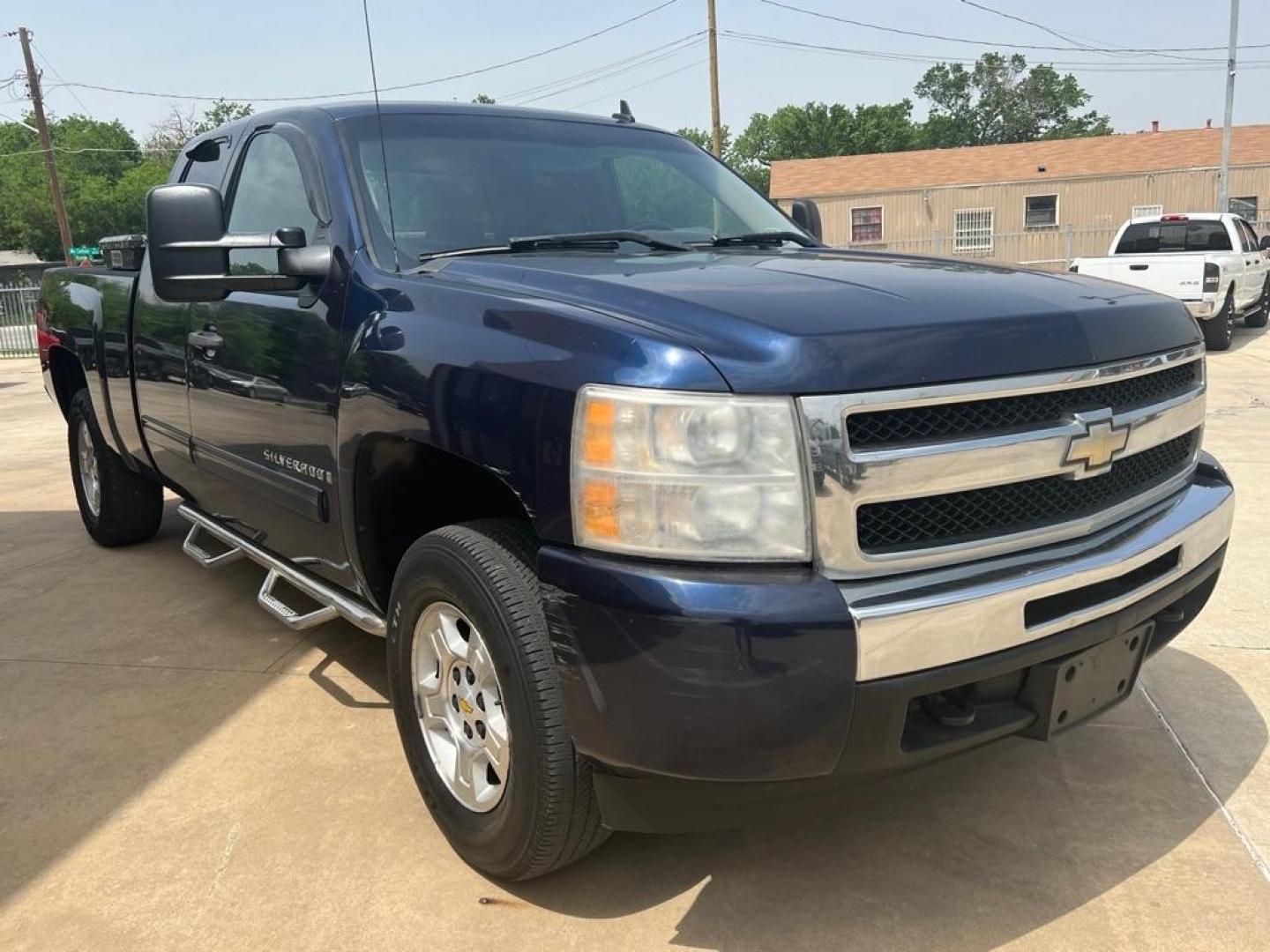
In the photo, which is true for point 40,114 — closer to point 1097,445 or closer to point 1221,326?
point 1221,326

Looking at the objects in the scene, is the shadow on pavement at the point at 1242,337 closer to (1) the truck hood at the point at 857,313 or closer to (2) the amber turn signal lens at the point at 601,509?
(1) the truck hood at the point at 857,313

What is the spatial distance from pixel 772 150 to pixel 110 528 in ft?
250

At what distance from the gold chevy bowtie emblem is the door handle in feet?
8.44

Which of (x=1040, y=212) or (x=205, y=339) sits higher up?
(x=205, y=339)

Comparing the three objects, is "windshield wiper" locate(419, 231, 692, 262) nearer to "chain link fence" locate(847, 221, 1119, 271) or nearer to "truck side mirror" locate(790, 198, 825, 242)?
"truck side mirror" locate(790, 198, 825, 242)

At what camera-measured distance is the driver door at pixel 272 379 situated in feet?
9.50

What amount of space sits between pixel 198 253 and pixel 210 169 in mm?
1386

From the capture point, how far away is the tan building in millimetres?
30125

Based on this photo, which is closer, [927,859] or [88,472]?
[927,859]

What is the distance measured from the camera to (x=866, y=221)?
33000 millimetres

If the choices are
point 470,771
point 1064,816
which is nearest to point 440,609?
point 470,771

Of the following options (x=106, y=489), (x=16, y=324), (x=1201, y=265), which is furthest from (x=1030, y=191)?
(x=106, y=489)

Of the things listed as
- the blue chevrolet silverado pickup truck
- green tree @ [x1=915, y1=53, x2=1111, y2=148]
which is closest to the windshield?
the blue chevrolet silverado pickup truck

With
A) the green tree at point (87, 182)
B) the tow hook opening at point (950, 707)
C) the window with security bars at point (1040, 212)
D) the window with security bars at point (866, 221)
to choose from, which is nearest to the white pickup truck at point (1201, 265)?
the tow hook opening at point (950, 707)
